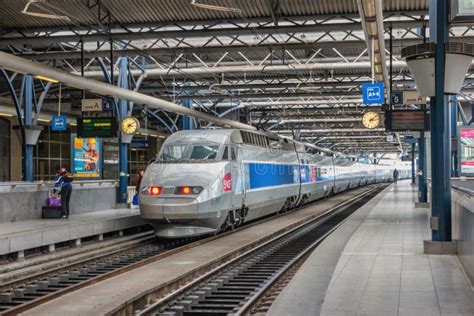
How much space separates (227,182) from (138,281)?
620 centimetres

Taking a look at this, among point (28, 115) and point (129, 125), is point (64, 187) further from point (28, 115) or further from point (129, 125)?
point (28, 115)

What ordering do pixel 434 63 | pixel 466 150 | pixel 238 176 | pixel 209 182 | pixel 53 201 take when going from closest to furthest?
pixel 434 63 < pixel 209 182 < pixel 238 176 < pixel 53 201 < pixel 466 150

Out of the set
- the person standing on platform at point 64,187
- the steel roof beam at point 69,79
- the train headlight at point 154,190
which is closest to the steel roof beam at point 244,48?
the steel roof beam at point 69,79

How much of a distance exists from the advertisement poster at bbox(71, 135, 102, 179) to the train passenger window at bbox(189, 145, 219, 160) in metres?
18.5

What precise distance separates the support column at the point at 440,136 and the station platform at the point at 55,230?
856 centimetres

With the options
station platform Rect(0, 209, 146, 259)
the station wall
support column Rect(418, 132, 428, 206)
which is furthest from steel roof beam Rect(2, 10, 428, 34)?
the station wall

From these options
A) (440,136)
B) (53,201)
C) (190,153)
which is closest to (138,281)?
(440,136)

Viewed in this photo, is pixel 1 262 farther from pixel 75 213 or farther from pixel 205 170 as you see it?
pixel 75 213

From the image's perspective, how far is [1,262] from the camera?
1327 centimetres

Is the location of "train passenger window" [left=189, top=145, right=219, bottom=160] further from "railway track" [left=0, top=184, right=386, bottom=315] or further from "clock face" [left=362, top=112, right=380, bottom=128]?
"clock face" [left=362, top=112, right=380, bottom=128]

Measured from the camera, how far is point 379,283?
27.7 feet

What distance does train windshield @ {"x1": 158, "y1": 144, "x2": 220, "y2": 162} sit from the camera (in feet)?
55.8

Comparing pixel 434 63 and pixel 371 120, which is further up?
pixel 371 120

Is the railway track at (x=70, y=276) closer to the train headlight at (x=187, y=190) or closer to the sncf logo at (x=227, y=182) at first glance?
the train headlight at (x=187, y=190)
